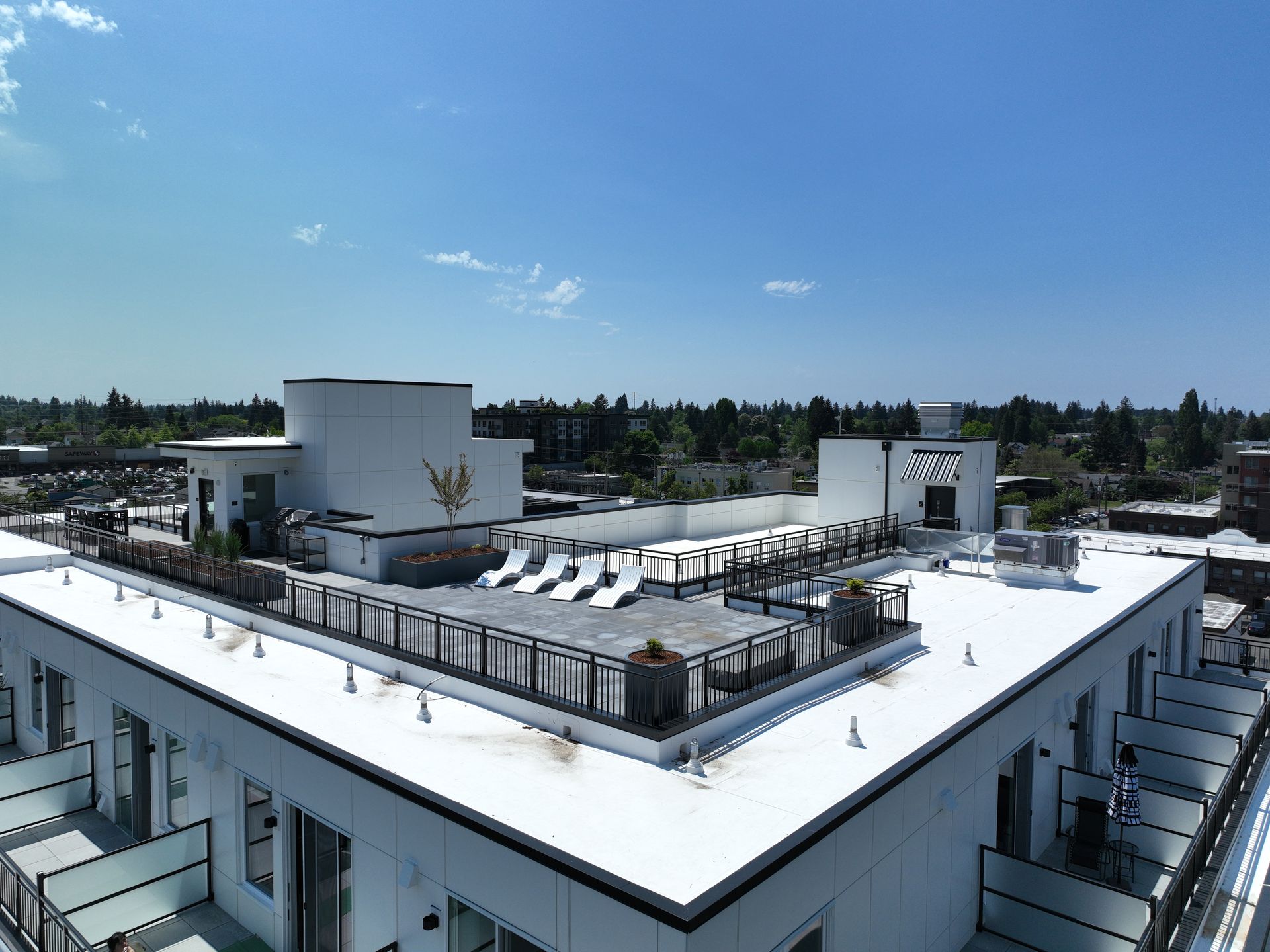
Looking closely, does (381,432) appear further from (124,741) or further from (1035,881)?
(1035,881)

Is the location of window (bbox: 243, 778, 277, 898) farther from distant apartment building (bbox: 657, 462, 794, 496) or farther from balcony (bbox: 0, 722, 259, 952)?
distant apartment building (bbox: 657, 462, 794, 496)

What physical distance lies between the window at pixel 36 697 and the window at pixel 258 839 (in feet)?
31.3

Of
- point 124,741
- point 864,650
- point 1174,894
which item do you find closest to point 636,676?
point 864,650

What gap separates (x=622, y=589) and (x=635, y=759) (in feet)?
23.7

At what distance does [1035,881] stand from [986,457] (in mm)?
18049

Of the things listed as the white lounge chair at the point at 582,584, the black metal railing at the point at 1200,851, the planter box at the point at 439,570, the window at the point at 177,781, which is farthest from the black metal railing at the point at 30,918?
the black metal railing at the point at 1200,851

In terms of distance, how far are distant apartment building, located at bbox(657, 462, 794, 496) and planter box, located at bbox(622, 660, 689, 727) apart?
315 ft

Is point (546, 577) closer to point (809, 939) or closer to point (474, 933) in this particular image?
point (474, 933)

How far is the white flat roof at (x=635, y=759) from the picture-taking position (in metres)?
6.95

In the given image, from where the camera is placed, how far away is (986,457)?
1019 inches

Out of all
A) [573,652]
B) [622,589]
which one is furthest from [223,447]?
[573,652]

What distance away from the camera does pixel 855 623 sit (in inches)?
505

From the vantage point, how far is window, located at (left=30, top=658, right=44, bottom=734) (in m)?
16.6

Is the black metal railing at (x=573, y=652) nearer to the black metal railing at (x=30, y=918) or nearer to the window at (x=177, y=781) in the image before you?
the window at (x=177, y=781)
